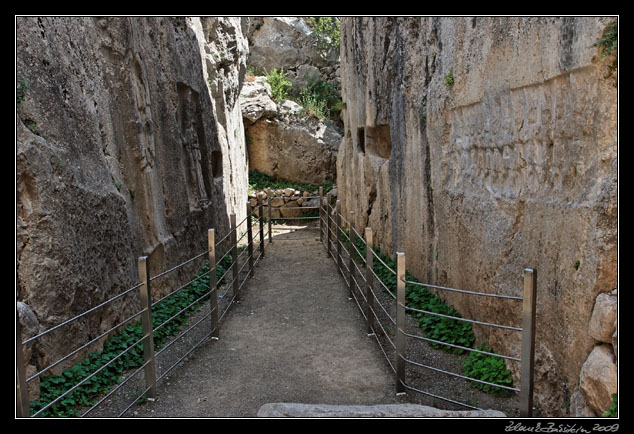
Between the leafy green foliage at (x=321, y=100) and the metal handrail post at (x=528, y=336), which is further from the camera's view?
the leafy green foliage at (x=321, y=100)

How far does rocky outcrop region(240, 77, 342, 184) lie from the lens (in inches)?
666

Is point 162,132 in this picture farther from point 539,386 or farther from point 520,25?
point 539,386

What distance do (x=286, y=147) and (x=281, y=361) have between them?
487 inches

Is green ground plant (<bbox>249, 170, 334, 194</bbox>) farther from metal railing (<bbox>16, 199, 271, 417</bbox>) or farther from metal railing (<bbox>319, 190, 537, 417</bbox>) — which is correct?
metal railing (<bbox>319, 190, 537, 417</bbox>)

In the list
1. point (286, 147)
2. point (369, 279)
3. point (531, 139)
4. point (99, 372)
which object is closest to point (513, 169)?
point (531, 139)

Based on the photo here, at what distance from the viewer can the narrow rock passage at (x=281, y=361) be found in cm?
424

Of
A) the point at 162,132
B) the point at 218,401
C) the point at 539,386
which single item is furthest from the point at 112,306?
the point at 539,386

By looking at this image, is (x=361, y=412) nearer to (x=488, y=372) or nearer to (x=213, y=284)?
(x=488, y=372)

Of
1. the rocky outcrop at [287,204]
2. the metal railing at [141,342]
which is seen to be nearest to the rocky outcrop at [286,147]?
the rocky outcrop at [287,204]

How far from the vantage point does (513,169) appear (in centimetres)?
439

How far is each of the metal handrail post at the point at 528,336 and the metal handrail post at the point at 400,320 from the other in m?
1.18

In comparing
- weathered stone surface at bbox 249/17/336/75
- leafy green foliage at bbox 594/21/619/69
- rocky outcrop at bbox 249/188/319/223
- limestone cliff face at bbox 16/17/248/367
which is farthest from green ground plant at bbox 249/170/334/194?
leafy green foliage at bbox 594/21/619/69

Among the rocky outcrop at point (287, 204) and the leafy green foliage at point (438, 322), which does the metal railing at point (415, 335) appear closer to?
the leafy green foliage at point (438, 322)

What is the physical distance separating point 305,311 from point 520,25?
4.24 m
